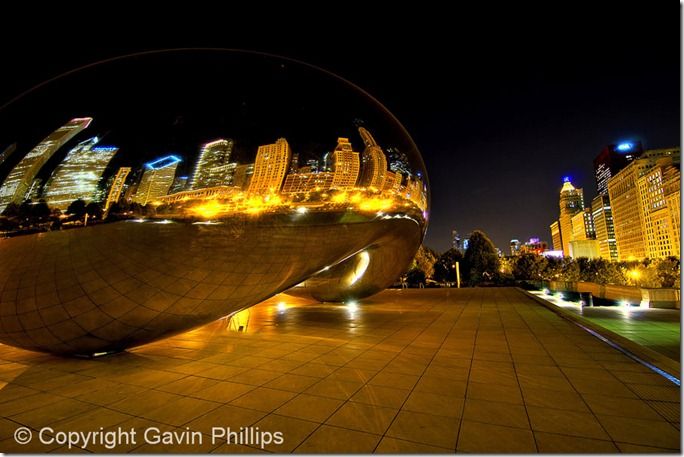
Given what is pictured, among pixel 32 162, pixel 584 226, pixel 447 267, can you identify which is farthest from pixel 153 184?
pixel 584 226

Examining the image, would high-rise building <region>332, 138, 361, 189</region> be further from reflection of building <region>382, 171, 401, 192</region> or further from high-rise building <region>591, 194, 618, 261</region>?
high-rise building <region>591, 194, 618, 261</region>

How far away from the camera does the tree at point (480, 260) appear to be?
36.8 m

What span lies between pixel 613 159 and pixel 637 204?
92.0 metres

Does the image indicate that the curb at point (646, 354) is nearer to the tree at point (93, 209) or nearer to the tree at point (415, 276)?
the tree at point (93, 209)

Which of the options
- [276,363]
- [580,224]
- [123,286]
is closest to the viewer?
[123,286]

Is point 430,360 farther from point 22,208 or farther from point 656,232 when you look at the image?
point 656,232

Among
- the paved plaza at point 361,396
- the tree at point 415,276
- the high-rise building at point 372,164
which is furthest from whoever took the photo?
the tree at point 415,276

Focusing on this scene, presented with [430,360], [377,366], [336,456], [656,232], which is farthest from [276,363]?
[656,232]

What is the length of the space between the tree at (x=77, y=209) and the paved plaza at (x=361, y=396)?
2.02 m

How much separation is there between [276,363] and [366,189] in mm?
2884

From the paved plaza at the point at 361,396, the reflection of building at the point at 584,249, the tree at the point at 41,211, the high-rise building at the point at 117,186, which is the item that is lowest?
the paved plaza at the point at 361,396

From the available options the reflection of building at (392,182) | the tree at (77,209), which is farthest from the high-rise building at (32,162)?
the reflection of building at (392,182)

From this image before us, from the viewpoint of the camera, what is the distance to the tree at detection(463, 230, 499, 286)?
3675 centimetres

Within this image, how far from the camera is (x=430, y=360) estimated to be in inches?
194
